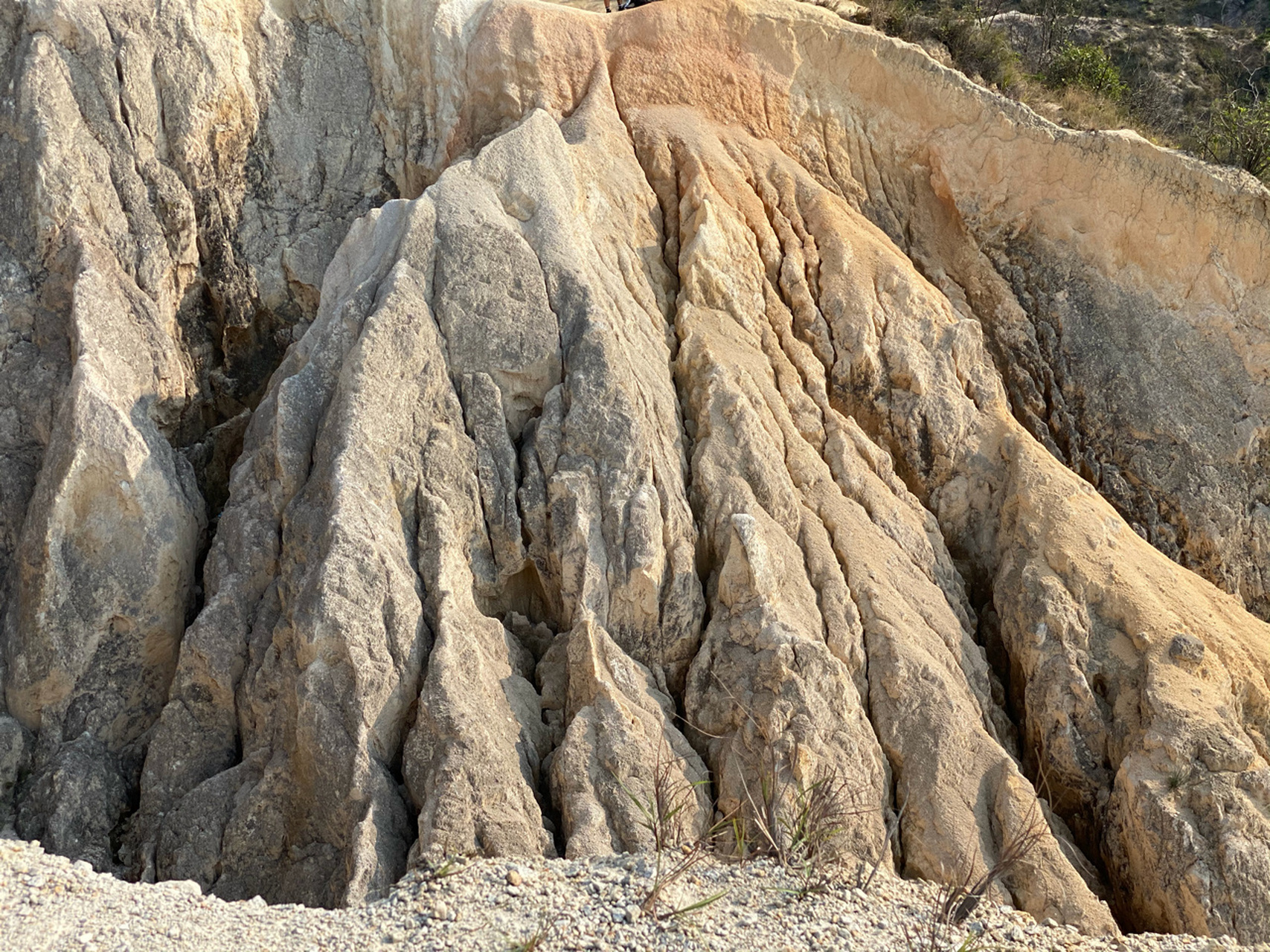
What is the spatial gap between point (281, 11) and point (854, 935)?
34.7 ft

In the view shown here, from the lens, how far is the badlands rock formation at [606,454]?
25.7ft

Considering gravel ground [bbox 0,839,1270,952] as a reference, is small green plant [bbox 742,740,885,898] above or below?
above

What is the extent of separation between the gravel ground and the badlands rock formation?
1.19ft

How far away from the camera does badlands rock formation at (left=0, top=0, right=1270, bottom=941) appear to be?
7844 millimetres

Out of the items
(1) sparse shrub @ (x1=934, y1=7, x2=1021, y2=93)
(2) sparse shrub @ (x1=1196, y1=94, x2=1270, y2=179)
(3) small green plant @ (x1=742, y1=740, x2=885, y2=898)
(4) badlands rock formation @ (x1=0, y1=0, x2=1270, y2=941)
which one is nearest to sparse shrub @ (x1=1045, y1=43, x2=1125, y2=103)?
(1) sparse shrub @ (x1=934, y1=7, x2=1021, y2=93)

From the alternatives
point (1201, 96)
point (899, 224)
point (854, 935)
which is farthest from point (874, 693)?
point (1201, 96)

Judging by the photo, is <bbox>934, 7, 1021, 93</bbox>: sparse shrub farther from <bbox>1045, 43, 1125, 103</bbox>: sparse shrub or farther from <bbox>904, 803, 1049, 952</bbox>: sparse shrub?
<bbox>904, 803, 1049, 952</bbox>: sparse shrub

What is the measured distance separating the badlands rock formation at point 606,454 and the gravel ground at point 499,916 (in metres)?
0.36

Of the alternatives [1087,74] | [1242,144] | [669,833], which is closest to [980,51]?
[1087,74]

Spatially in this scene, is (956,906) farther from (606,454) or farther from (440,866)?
(606,454)

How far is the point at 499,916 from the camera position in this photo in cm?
661

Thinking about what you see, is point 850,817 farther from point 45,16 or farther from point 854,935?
point 45,16

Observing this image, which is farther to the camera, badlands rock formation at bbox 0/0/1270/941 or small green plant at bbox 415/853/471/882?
badlands rock formation at bbox 0/0/1270/941

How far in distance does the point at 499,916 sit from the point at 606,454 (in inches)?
142
